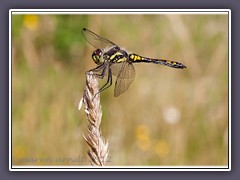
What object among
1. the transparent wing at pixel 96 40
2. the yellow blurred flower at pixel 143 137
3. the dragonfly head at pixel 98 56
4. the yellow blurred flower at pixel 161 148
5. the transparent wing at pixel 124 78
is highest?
the transparent wing at pixel 96 40

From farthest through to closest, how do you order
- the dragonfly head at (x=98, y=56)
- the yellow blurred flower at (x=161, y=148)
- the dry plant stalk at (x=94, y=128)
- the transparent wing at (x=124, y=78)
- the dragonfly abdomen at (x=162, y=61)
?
the yellow blurred flower at (x=161, y=148) → the dragonfly abdomen at (x=162, y=61) → the transparent wing at (x=124, y=78) → the dragonfly head at (x=98, y=56) → the dry plant stalk at (x=94, y=128)

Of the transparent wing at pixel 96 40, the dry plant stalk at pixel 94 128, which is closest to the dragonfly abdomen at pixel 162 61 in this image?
the transparent wing at pixel 96 40

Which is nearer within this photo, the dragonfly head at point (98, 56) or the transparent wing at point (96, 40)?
the dragonfly head at point (98, 56)

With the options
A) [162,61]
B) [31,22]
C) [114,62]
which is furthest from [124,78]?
[31,22]

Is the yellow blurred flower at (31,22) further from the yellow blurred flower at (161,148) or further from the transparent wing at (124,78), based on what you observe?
the yellow blurred flower at (161,148)

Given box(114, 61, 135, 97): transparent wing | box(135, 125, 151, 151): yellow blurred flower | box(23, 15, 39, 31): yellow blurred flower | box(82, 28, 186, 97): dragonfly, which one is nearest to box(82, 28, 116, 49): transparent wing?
box(82, 28, 186, 97): dragonfly

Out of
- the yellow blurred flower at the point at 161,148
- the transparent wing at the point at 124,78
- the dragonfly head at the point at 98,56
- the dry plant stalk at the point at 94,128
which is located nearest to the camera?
the dry plant stalk at the point at 94,128

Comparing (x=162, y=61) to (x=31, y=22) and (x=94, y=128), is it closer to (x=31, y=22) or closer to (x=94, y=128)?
(x=31, y=22)
